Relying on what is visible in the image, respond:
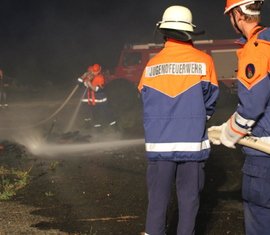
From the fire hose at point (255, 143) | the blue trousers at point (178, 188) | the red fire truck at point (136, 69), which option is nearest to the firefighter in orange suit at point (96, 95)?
the red fire truck at point (136, 69)

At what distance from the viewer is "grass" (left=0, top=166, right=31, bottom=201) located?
5.78 meters

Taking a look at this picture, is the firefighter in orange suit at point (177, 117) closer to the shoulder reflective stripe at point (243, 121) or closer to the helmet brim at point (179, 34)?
the helmet brim at point (179, 34)

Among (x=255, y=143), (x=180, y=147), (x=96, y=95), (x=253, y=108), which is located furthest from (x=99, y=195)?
Answer: (x=96, y=95)

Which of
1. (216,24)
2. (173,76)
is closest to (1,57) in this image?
(216,24)

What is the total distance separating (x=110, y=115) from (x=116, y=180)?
5.98m

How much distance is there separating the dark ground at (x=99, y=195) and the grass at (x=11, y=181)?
3.7 inches

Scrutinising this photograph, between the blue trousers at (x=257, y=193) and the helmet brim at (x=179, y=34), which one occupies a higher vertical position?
the helmet brim at (x=179, y=34)

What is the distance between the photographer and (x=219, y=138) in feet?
10.3

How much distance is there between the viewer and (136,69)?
686 inches

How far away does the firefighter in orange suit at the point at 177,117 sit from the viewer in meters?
3.55

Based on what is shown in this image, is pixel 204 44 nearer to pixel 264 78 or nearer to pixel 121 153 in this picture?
pixel 121 153

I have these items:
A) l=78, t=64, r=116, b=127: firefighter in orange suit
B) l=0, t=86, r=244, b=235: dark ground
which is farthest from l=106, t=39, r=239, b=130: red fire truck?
l=0, t=86, r=244, b=235: dark ground

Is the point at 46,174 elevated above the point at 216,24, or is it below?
above

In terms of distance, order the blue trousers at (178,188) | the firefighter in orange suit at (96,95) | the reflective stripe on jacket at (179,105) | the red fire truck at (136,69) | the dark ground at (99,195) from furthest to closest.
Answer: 1. the red fire truck at (136,69)
2. the firefighter in orange suit at (96,95)
3. the dark ground at (99,195)
4. the blue trousers at (178,188)
5. the reflective stripe on jacket at (179,105)
